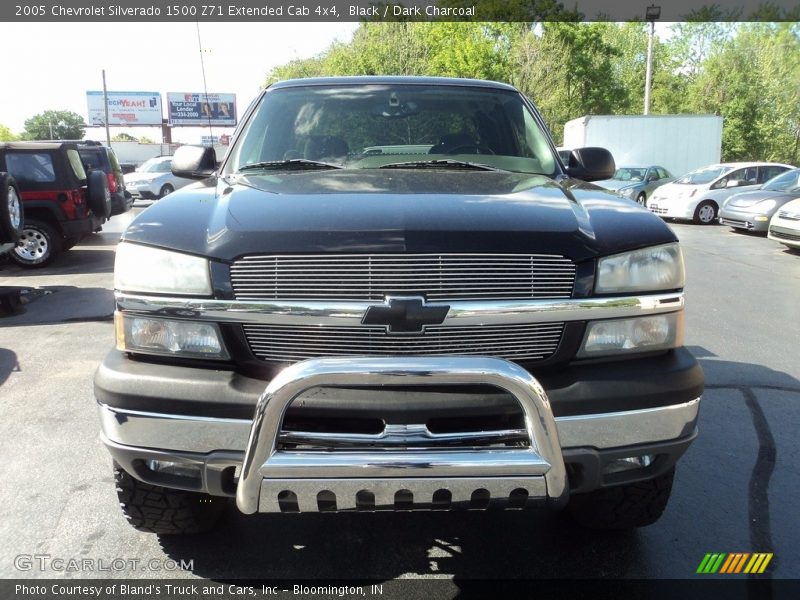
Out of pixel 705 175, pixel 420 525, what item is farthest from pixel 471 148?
pixel 705 175

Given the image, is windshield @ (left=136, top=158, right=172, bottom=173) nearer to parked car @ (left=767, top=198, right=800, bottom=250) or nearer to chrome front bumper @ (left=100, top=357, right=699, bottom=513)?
parked car @ (left=767, top=198, right=800, bottom=250)

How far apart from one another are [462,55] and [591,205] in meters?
30.2

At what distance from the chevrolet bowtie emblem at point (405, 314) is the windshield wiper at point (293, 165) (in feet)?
4.17

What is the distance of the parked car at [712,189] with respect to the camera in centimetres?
1739

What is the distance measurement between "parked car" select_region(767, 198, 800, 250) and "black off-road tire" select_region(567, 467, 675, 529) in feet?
33.8

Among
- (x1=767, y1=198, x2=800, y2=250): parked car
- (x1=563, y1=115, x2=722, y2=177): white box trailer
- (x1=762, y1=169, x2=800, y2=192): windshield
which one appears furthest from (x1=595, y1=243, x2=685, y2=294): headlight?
(x1=563, y1=115, x2=722, y2=177): white box trailer

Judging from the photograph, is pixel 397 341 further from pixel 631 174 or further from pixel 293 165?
pixel 631 174

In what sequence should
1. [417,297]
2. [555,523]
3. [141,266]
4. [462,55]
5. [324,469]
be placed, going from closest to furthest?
[324,469] < [417,297] < [141,266] < [555,523] < [462,55]

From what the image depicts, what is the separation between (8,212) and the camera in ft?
25.9

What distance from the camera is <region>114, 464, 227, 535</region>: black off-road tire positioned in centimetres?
257

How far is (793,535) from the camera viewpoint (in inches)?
115

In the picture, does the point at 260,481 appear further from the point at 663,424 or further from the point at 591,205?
the point at 591,205

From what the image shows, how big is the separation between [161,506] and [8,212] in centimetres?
662

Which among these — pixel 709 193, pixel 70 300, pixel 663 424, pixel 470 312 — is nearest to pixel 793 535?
pixel 663 424
